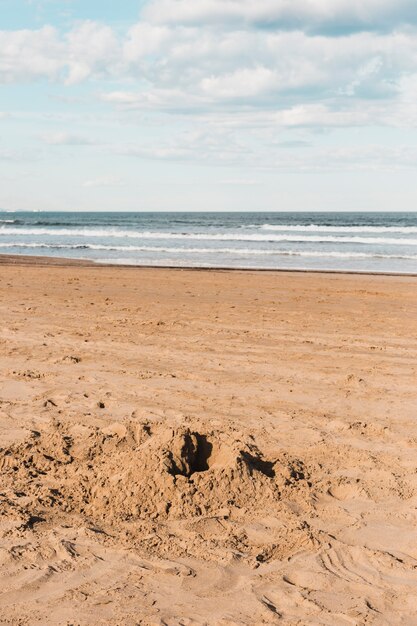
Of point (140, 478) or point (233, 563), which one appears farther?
point (140, 478)

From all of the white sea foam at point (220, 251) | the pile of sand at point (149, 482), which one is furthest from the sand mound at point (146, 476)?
the white sea foam at point (220, 251)

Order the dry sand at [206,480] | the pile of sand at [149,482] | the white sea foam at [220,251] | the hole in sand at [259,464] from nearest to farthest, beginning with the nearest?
the dry sand at [206,480] < the pile of sand at [149,482] < the hole in sand at [259,464] < the white sea foam at [220,251]

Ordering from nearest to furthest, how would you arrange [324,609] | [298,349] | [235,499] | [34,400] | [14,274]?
[324,609], [235,499], [34,400], [298,349], [14,274]

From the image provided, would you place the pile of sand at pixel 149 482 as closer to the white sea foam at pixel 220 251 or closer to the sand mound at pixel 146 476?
the sand mound at pixel 146 476

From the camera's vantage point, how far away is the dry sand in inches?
130

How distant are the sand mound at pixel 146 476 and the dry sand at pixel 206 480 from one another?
13mm

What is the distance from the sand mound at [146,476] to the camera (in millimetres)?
4207

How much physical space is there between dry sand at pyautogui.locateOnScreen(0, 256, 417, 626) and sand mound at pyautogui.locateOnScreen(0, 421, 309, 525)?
0.5 inches

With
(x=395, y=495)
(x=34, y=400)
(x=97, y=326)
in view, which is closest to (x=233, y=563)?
(x=395, y=495)

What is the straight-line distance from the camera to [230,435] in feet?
17.5

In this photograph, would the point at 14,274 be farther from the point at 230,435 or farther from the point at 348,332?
the point at 230,435

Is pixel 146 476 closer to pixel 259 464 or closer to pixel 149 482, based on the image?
pixel 149 482

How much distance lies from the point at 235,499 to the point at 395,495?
1.06 metres

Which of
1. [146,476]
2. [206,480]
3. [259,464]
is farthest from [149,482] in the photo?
[259,464]
